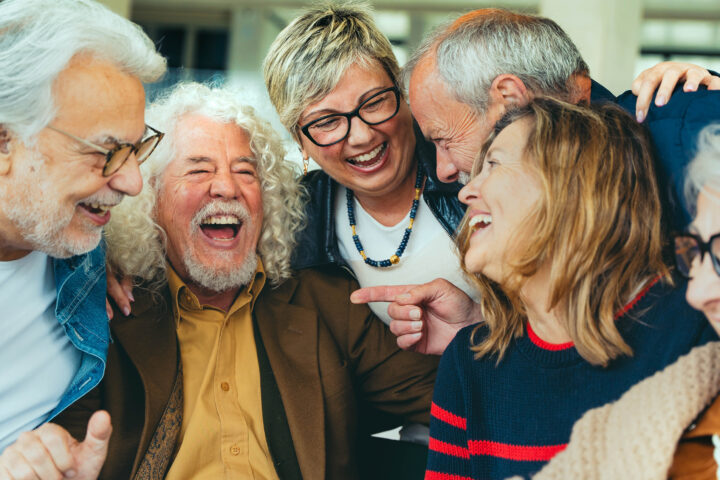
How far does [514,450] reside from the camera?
1610 millimetres

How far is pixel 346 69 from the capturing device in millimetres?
2260

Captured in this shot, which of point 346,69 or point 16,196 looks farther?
point 346,69

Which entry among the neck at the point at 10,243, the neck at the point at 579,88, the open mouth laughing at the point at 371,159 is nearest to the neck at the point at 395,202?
the open mouth laughing at the point at 371,159

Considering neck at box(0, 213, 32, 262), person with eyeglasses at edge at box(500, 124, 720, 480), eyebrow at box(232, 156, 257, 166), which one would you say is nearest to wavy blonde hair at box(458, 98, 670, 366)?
person with eyeglasses at edge at box(500, 124, 720, 480)

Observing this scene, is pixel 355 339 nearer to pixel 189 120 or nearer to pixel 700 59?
pixel 189 120

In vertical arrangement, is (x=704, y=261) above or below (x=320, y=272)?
above

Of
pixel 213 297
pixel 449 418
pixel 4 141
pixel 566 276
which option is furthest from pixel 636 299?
pixel 4 141

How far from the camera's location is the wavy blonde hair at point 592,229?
1.52 metres

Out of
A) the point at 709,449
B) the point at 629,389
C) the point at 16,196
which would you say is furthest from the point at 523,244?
the point at 16,196

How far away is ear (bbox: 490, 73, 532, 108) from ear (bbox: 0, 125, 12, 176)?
122 centimetres

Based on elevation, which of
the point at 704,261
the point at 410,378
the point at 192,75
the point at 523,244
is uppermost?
the point at 704,261

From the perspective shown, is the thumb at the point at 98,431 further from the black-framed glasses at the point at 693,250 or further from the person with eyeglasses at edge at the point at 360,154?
the black-framed glasses at the point at 693,250

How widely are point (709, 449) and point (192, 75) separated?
5966 mm

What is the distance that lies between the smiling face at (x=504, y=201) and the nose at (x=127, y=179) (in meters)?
0.84
